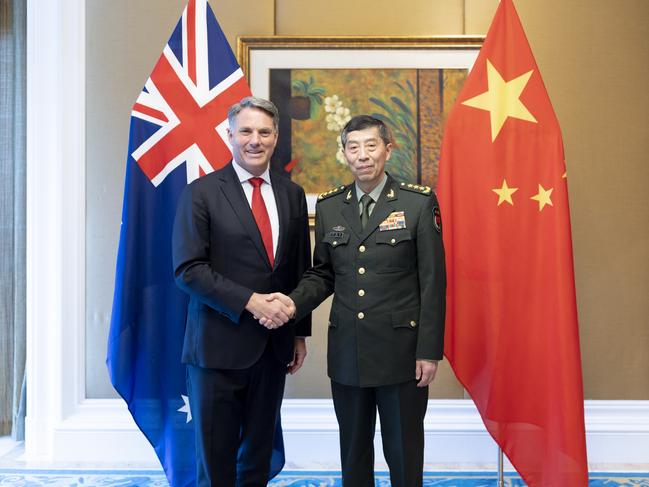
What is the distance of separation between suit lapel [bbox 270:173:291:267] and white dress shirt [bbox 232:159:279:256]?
0.01 meters

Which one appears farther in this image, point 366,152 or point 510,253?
point 510,253

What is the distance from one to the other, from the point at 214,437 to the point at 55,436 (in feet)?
4.88

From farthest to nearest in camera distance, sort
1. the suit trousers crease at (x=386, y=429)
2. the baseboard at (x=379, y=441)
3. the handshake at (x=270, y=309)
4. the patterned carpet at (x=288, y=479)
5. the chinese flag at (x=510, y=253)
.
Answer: the baseboard at (x=379, y=441) < the patterned carpet at (x=288, y=479) < the chinese flag at (x=510, y=253) < the suit trousers crease at (x=386, y=429) < the handshake at (x=270, y=309)

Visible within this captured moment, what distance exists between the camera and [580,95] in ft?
9.25

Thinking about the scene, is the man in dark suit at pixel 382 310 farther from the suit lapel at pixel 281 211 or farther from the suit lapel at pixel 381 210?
the suit lapel at pixel 281 211

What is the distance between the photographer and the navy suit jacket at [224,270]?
5.49 feet

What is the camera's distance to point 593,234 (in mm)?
2830

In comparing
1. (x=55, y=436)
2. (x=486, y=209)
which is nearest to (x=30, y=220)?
(x=55, y=436)

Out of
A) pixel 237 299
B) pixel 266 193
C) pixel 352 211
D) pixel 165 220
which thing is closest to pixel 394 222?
pixel 352 211

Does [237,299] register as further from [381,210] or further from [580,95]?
[580,95]

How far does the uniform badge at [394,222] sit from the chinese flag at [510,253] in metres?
0.54

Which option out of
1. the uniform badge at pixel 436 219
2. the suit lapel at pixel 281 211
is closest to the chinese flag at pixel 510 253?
the uniform badge at pixel 436 219

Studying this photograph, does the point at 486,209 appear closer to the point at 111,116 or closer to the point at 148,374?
the point at 148,374

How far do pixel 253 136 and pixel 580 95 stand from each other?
6.33 ft
